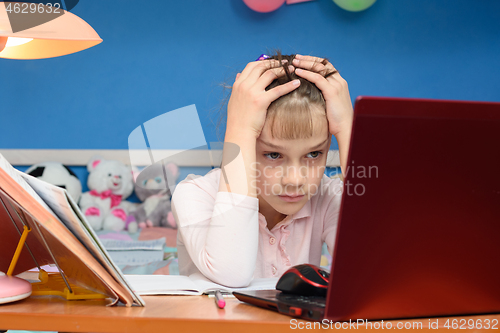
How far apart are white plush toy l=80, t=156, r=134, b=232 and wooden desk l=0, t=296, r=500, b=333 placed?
187 centimetres

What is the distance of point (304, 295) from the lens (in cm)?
45

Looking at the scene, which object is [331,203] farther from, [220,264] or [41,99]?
[41,99]

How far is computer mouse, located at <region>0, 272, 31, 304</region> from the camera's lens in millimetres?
406

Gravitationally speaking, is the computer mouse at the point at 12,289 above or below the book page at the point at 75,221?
below

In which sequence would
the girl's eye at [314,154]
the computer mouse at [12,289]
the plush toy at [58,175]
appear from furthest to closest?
the plush toy at [58,175]
the girl's eye at [314,154]
the computer mouse at [12,289]

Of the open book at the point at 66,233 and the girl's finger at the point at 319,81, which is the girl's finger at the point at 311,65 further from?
the open book at the point at 66,233

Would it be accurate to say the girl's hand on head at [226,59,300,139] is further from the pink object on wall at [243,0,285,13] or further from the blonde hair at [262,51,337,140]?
the pink object on wall at [243,0,285,13]

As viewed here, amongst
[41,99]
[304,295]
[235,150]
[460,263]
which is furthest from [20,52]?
[41,99]

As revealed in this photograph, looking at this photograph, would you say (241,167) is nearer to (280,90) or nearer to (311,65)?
(280,90)

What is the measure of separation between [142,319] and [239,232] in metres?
0.31

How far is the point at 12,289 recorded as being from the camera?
0.41 m

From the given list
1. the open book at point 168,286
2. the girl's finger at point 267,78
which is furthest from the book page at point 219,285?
the girl's finger at point 267,78

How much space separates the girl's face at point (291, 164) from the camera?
723 mm

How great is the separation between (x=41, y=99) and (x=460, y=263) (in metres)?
2.47
